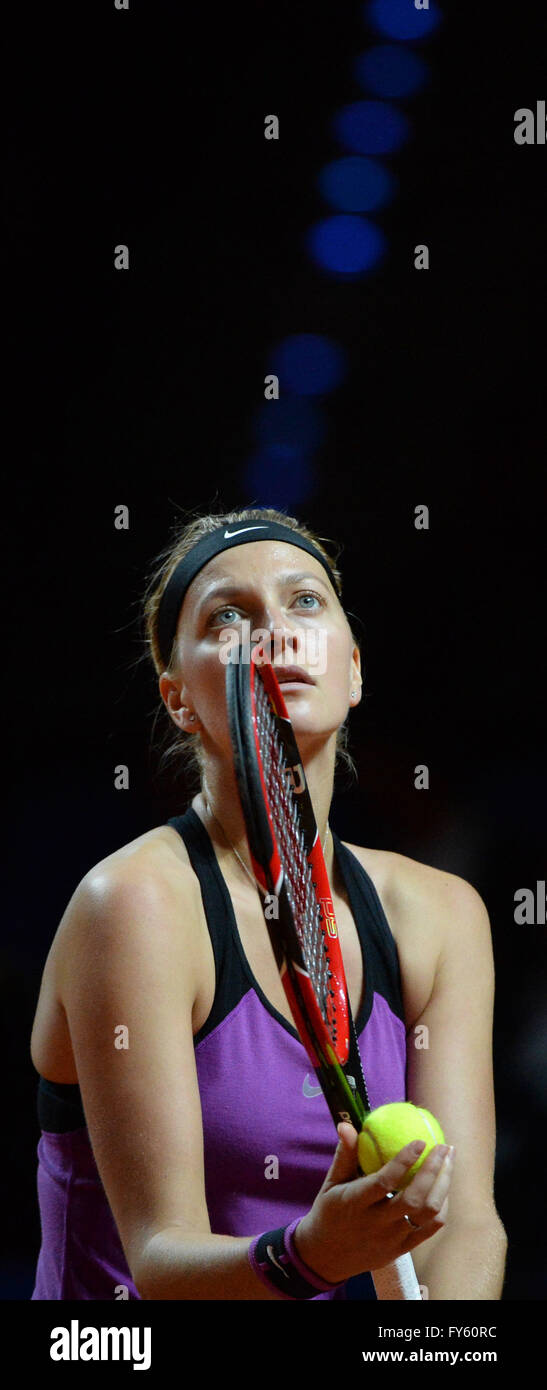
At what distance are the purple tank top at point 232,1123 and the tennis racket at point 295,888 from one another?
0.12 metres

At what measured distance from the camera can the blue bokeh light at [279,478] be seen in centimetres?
186

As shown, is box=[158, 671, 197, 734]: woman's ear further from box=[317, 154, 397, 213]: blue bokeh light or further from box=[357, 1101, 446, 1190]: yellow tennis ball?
box=[317, 154, 397, 213]: blue bokeh light

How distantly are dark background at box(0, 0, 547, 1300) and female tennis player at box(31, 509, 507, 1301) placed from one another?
52 centimetres

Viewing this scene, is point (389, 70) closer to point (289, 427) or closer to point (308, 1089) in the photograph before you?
point (289, 427)

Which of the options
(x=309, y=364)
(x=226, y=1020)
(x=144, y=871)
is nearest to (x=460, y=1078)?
(x=226, y=1020)

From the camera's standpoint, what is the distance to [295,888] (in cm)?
88

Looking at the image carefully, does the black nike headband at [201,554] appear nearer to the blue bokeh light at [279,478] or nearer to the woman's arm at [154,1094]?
the woman's arm at [154,1094]

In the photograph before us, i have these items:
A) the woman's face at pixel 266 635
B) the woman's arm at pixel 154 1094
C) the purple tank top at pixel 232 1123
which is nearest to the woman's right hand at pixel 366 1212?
the woman's arm at pixel 154 1094

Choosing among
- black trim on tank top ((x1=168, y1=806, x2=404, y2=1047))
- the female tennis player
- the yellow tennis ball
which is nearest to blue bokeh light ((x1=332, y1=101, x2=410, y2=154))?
the female tennis player

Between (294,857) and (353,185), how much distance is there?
128cm
